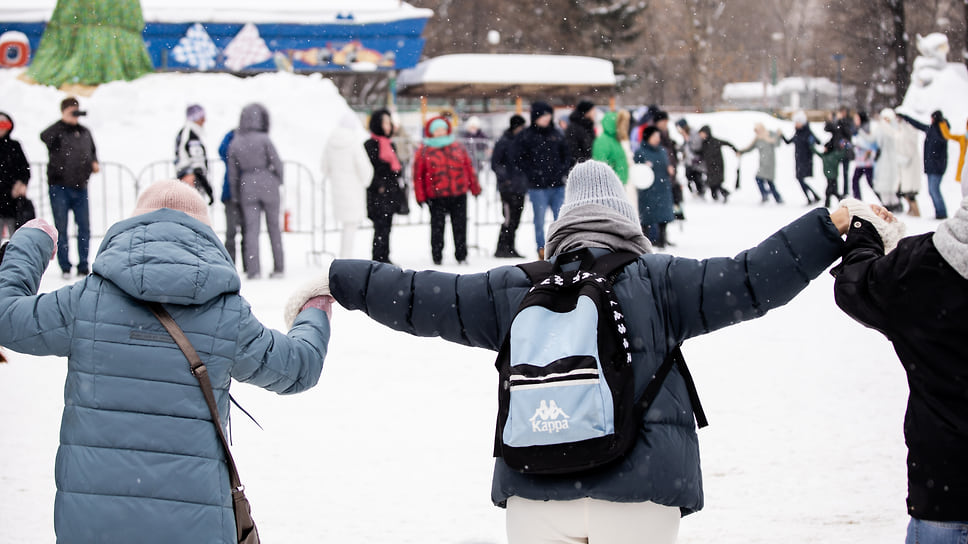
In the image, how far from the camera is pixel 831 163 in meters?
18.6

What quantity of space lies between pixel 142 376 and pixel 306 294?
557mm

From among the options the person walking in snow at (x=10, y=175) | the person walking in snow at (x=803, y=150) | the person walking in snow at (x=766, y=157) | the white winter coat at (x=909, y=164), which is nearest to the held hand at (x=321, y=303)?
the person walking in snow at (x=10, y=175)

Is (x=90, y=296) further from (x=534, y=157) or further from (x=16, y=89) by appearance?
(x=16, y=89)

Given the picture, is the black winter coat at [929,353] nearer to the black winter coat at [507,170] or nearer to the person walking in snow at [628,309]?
the person walking in snow at [628,309]

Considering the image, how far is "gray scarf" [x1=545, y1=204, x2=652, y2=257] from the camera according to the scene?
2.56m

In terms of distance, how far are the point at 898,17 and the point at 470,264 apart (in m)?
28.8

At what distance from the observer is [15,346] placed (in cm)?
255

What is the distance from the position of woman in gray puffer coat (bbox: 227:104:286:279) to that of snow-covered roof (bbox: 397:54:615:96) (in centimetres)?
1602

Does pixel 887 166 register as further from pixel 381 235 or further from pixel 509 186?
pixel 381 235

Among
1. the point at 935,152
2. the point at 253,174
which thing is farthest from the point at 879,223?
the point at 935,152

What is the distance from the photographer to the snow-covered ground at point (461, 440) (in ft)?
14.3

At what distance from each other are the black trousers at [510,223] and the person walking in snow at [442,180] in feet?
2.03

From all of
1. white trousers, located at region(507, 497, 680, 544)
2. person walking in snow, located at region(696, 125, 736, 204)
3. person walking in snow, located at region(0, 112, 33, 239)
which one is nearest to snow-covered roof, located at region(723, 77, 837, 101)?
person walking in snow, located at region(696, 125, 736, 204)

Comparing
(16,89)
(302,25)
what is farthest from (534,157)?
(302,25)
